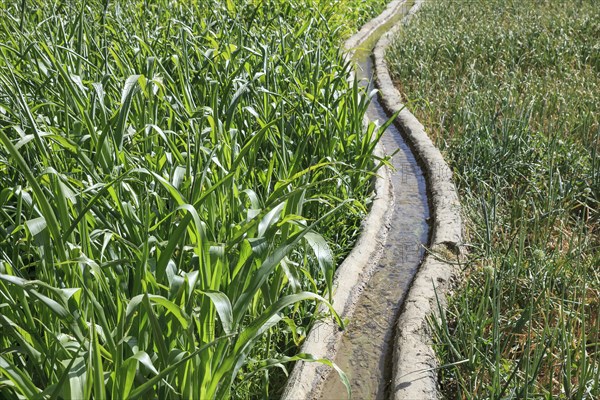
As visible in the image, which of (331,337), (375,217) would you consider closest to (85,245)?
(331,337)

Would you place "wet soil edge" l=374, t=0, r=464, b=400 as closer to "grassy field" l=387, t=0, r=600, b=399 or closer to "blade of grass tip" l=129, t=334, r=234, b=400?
"grassy field" l=387, t=0, r=600, b=399

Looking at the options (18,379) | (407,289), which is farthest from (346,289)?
(18,379)

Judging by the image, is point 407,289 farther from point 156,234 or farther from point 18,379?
point 18,379

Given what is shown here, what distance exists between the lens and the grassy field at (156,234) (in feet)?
5.92

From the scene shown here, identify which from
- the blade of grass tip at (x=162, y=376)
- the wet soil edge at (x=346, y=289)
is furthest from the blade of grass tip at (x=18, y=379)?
the wet soil edge at (x=346, y=289)

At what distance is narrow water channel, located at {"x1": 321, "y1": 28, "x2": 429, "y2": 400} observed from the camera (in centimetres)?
256

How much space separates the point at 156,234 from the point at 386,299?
1.13m

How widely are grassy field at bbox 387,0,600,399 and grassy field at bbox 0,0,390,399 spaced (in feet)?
1.90

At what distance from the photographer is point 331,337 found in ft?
8.83

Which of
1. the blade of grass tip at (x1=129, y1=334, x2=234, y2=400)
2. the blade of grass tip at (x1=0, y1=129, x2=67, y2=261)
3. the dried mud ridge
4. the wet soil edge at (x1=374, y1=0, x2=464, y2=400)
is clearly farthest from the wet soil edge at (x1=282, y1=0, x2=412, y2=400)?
the blade of grass tip at (x1=0, y1=129, x2=67, y2=261)

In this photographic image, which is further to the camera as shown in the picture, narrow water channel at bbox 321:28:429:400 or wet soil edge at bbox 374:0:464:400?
narrow water channel at bbox 321:28:429:400

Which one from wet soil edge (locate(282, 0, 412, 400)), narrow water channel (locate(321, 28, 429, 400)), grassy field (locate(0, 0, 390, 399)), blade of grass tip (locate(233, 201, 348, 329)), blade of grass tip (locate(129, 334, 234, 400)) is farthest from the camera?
narrow water channel (locate(321, 28, 429, 400))

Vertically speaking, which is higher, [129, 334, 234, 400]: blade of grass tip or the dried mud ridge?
[129, 334, 234, 400]: blade of grass tip

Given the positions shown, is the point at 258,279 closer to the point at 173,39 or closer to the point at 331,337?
the point at 331,337
